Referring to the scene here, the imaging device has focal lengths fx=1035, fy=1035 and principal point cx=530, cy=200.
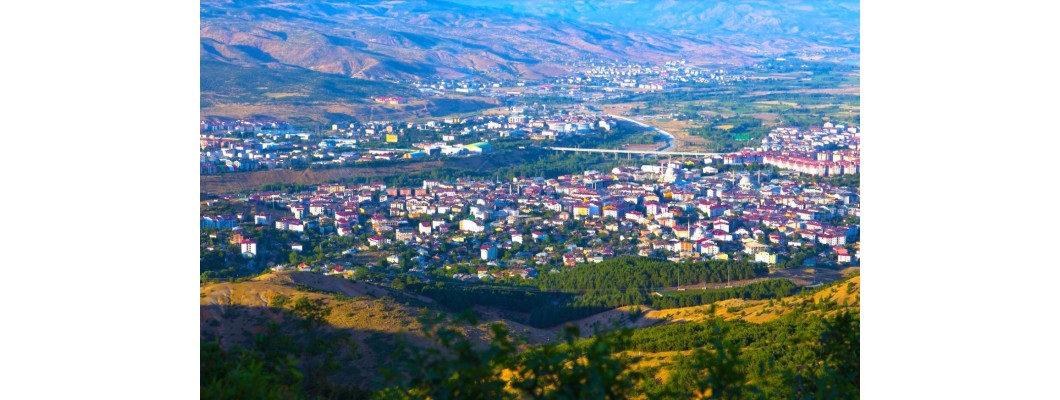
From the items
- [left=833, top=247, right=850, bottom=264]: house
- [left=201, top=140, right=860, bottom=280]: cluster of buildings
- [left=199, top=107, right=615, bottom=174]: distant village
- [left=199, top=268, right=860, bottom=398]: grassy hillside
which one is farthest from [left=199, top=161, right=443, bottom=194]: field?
[left=833, top=247, right=850, bottom=264]: house

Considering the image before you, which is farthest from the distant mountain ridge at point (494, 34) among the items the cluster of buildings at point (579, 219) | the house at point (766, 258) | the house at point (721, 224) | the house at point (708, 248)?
the house at point (766, 258)

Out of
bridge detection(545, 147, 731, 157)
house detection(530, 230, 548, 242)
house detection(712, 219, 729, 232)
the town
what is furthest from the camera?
bridge detection(545, 147, 731, 157)

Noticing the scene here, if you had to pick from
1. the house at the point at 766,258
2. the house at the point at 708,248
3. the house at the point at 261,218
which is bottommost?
the house at the point at 766,258

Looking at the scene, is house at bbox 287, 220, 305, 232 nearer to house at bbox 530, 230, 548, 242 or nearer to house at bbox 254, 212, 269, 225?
house at bbox 254, 212, 269, 225

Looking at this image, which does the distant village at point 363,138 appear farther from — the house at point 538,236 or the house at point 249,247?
the house at point 538,236

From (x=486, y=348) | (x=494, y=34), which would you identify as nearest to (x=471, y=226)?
(x=486, y=348)

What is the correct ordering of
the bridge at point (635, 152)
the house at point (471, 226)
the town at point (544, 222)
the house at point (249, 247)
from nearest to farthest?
the house at point (249, 247) < the town at point (544, 222) < the house at point (471, 226) < the bridge at point (635, 152)
